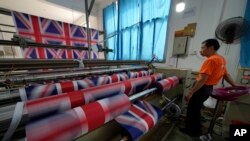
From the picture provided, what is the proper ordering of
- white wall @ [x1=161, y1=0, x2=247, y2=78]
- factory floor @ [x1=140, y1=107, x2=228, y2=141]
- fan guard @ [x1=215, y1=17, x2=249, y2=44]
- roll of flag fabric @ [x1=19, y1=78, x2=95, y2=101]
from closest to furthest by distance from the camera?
roll of flag fabric @ [x1=19, y1=78, x2=95, y2=101] < factory floor @ [x1=140, y1=107, x2=228, y2=141] < fan guard @ [x1=215, y1=17, x2=249, y2=44] < white wall @ [x1=161, y1=0, x2=247, y2=78]

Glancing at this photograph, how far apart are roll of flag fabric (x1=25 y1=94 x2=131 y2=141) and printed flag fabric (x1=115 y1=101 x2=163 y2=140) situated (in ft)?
0.50

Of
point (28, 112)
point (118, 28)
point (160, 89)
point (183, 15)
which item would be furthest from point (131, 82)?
point (118, 28)

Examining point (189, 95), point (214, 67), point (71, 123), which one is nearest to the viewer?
point (71, 123)

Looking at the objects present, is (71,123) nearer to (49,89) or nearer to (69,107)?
(69,107)

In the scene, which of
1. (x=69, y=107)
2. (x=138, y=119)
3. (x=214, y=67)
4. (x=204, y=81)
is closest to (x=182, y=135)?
(x=204, y=81)

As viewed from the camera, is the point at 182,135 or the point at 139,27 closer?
the point at 182,135

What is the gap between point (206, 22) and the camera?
2.15 meters

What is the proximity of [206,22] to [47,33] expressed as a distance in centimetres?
282

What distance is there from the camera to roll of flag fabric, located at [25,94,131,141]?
0.34 meters

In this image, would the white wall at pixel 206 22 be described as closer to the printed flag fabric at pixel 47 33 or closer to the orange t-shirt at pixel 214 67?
the orange t-shirt at pixel 214 67

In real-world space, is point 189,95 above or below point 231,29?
below

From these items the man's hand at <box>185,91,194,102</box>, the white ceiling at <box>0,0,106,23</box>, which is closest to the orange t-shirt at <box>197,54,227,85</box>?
the man's hand at <box>185,91,194,102</box>

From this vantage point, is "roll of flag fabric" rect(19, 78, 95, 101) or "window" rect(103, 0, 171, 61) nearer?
"roll of flag fabric" rect(19, 78, 95, 101)

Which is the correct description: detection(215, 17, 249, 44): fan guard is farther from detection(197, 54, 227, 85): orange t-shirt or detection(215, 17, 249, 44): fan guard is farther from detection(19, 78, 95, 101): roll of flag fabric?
detection(19, 78, 95, 101): roll of flag fabric
